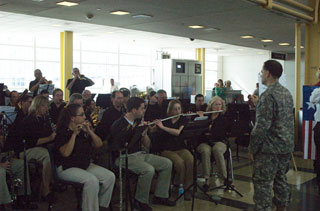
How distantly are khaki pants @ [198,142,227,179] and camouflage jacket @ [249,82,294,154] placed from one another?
163 cm

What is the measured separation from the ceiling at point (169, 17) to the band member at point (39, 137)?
10.3ft

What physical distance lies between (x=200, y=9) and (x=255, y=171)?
15.5 feet

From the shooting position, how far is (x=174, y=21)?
29.1 ft

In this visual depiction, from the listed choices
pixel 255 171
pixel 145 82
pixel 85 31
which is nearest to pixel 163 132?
pixel 255 171

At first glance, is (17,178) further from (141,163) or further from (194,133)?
(194,133)

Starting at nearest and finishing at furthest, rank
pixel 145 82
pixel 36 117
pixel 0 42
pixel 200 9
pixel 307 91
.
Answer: pixel 36 117 → pixel 307 91 → pixel 200 9 → pixel 0 42 → pixel 145 82

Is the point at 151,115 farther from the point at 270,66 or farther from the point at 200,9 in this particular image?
the point at 270,66

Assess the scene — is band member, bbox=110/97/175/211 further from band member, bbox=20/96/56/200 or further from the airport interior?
band member, bbox=20/96/56/200

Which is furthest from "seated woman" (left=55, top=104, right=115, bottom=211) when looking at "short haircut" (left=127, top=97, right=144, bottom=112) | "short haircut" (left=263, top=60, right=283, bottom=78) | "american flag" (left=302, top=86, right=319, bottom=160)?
"american flag" (left=302, top=86, right=319, bottom=160)

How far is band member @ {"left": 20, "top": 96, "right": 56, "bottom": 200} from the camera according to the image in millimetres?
4188

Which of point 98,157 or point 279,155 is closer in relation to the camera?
point 279,155

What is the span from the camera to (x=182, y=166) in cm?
460

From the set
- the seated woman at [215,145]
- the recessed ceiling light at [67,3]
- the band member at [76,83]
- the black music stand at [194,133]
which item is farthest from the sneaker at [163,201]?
the band member at [76,83]

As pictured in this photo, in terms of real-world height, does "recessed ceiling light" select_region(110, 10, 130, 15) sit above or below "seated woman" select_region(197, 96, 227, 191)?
above
